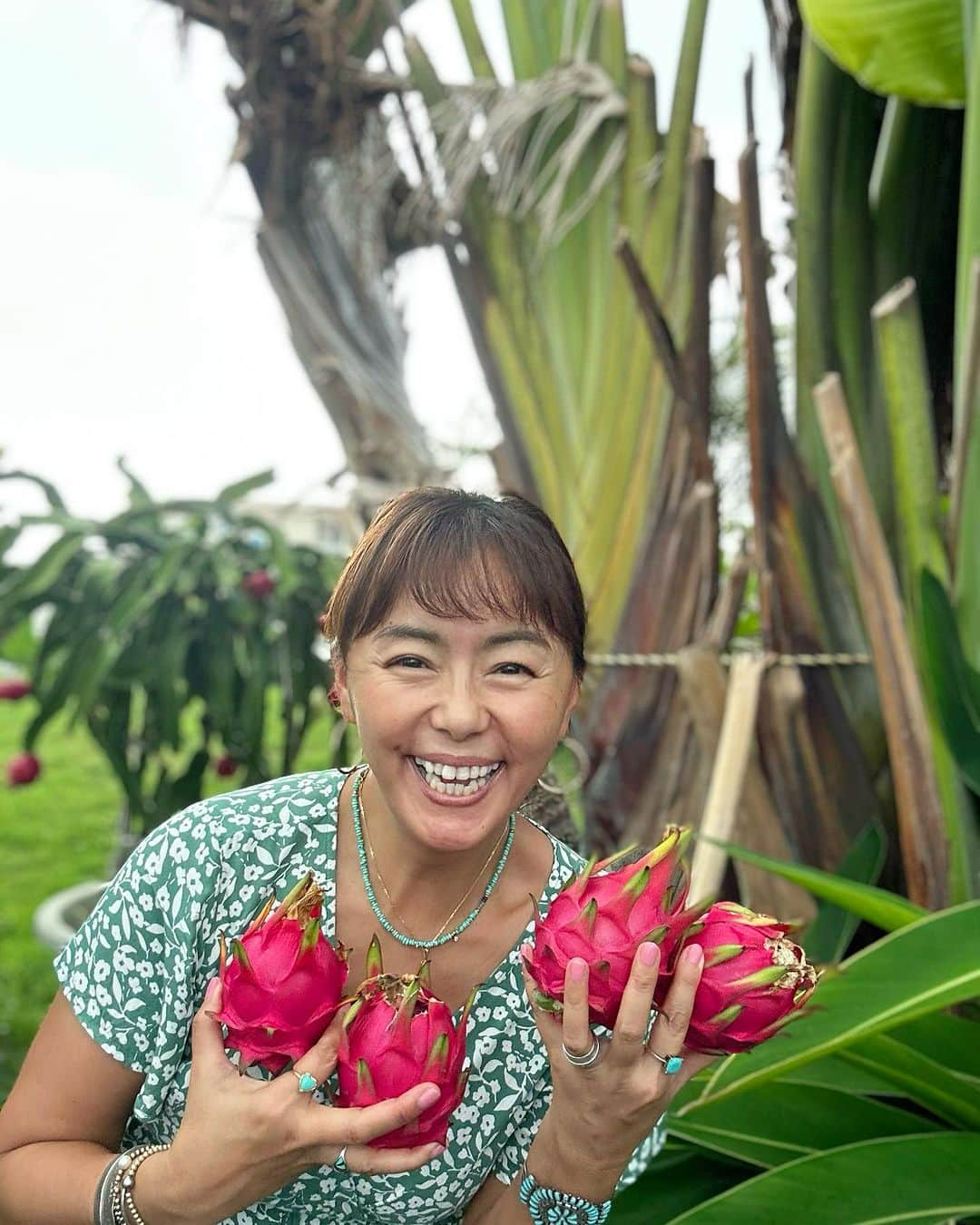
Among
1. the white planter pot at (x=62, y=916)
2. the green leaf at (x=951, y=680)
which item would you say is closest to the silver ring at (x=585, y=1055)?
the green leaf at (x=951, y=680)

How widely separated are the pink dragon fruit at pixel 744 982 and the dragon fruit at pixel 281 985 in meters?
0.22

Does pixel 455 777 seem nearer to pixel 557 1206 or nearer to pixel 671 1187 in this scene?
pixel 557 1206

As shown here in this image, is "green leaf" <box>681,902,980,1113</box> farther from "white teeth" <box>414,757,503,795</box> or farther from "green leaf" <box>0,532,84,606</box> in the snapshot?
"green leaf" <box>0,532,84,606</box>

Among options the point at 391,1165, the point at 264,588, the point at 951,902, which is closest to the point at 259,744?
the point at 264,588

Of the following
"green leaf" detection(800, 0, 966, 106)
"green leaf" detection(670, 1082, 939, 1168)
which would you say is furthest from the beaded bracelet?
"green leaf" detection(800, 0, 966, 106)

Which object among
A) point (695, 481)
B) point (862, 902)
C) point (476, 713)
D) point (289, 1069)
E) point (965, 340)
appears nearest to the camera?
point (289, 1069)

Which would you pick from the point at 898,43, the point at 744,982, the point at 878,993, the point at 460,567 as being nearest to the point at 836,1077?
the point at 878,993

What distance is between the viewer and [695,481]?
196cm

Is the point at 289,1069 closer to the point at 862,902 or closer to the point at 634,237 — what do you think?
the point at 862,902

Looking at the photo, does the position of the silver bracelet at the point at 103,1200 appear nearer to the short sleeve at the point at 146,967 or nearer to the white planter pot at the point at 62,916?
the short sleeve at the point at 146,967

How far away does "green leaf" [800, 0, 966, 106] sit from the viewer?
1.72 metres

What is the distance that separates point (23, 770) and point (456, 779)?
2661 mm

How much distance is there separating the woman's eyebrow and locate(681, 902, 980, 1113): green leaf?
1.44 feet

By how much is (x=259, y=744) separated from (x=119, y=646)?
444mm
